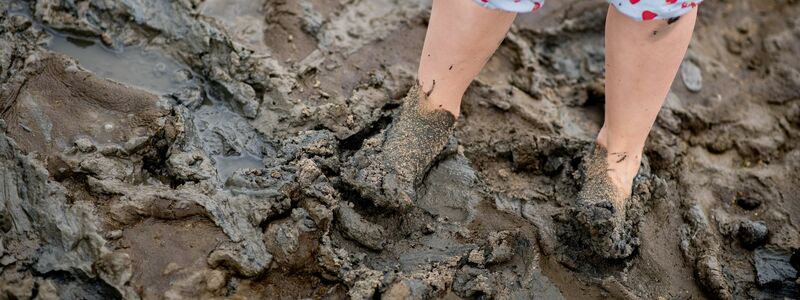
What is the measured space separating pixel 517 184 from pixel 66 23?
152 cm

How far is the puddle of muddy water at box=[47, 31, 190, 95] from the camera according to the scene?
222cm

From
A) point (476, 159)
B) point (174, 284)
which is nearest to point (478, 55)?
point (476, 159)

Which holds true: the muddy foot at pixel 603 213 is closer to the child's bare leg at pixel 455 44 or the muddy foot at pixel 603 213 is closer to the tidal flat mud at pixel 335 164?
the tidal flat mud at pixel 335 164

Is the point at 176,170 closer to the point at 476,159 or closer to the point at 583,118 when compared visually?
the point at 476,159

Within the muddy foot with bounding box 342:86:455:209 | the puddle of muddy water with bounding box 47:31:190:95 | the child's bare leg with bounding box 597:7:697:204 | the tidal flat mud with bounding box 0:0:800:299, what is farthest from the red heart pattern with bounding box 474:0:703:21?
the puddle of muddy water with bounding box 47:31:190:95

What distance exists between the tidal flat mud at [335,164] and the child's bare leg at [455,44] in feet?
0.79

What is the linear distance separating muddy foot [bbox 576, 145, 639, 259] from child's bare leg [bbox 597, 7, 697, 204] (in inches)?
1.0

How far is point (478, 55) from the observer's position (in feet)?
6.02

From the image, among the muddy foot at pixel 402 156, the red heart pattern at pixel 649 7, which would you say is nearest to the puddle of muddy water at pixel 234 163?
the muddy foot at pixel 402 156

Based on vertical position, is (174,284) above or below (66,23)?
below

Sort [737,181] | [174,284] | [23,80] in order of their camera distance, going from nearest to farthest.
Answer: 1. [174,284]
2. [23,80]
3. [737,181]

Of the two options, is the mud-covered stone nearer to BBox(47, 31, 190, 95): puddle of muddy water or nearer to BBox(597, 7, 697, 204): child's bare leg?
BBox(597, 7, 697, 204): child's bare leg

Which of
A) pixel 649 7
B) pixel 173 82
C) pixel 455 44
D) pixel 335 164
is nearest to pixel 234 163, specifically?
pixel 335 164

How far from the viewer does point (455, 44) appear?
1.80 meters
